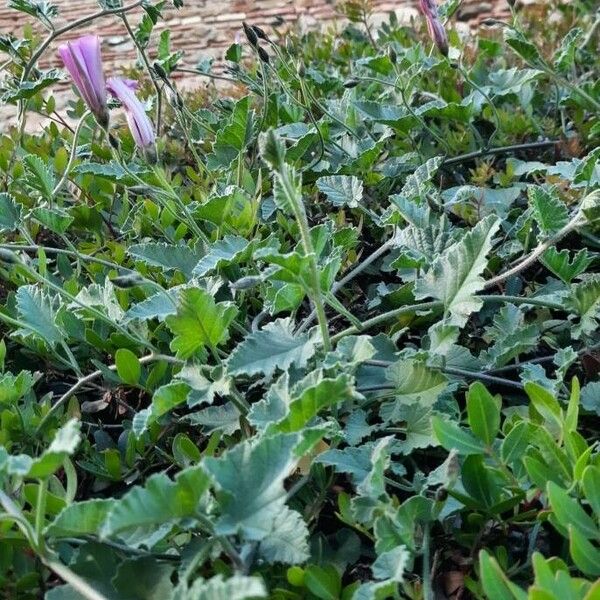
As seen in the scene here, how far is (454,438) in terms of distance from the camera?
3.17 feet

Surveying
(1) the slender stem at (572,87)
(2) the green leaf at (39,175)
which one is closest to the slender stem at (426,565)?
(2) the green leaf at (39,175)

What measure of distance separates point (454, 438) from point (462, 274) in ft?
0.87

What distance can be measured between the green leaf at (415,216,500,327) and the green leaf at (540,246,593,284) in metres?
0.15

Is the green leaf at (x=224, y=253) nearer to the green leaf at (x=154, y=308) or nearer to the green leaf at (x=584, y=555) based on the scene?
the green leaf at (x=154, y=308)

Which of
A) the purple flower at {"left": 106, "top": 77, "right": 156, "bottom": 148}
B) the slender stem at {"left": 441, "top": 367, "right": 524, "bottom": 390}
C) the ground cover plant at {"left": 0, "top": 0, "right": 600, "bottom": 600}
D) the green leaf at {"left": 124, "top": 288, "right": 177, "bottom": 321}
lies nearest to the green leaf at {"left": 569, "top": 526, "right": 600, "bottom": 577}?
the ground cover plant at {"left": 0, "top": 0, "right": 600, "bottom": 600}

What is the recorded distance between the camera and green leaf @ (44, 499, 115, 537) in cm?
81

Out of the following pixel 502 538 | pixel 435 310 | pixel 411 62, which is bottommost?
pixel 502 538

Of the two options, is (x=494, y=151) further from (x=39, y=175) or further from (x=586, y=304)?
(x=39, y=175)

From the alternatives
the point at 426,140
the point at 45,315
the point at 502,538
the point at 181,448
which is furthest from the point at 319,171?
the point at 502,538

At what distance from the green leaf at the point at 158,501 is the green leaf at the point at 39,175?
92 centimetres

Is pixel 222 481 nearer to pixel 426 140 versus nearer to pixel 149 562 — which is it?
pixel 149 562

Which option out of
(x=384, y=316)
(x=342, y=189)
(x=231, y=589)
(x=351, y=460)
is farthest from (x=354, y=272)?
(x=231, y=589)

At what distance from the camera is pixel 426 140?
1919 mm

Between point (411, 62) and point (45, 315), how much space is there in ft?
3.79
